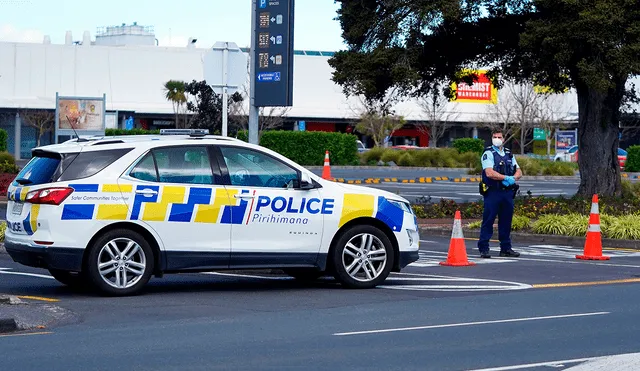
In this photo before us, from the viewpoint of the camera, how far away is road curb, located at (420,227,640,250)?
1905 centimetres

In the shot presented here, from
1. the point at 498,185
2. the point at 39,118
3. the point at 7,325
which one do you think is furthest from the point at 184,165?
the point at 39,118

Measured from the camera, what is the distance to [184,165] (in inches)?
486

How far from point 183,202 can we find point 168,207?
0.59 feet

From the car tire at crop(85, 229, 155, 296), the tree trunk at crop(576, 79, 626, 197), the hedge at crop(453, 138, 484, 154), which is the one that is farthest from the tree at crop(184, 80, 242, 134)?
the car tire at crop(85, 229, 155, 296)

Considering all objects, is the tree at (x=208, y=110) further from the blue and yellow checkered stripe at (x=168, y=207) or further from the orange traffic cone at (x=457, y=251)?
the blue and yellow checkered stripe at (x=168, y=207)

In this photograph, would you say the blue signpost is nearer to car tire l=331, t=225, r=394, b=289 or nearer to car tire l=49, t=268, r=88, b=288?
car tire l=331, t=225, r=394, b=289

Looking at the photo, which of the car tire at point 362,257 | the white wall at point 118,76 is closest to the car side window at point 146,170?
the car tire at point 362,257

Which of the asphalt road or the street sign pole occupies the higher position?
the street sign pole

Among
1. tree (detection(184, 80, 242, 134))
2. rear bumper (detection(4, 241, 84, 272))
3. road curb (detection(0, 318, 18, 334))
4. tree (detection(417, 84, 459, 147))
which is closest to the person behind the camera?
road curb (detection(0, 318, 18, 334))

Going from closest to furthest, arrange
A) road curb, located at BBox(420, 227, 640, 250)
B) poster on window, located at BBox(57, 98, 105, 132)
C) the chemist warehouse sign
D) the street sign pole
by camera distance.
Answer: the street sign pole
road curb, located at BBox(420, 227, 640, 250)
poster on window, located at BBox(57, 98, 105, 132)
the chemist warehouse sign

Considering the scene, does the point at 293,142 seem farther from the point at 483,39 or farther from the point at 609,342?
the point at 609,342

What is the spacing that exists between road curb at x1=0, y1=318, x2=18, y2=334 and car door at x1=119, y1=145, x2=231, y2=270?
2289 mm

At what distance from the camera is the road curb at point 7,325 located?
9797mm

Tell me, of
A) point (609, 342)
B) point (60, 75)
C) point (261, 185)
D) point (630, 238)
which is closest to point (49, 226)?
point (261, 185)
